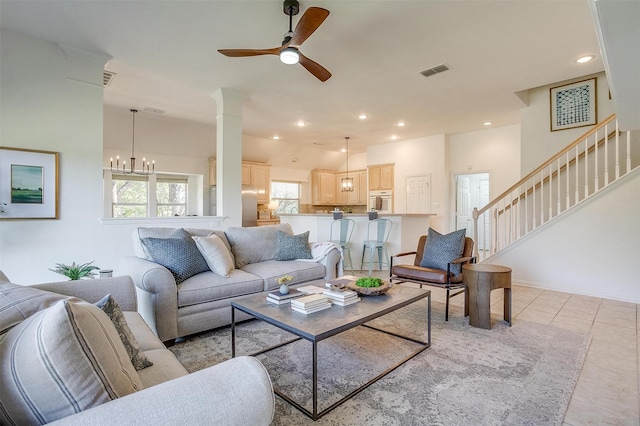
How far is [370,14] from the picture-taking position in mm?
2848

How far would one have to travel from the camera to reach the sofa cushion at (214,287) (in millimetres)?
2594

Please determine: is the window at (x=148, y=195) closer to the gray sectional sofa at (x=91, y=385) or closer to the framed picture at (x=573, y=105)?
the gray sectional sofa at (x=91, y=385)

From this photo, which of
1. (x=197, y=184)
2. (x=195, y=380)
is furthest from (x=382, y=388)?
(x=197, y=184)

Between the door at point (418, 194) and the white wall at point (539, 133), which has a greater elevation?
the white wall at point (539, 133)

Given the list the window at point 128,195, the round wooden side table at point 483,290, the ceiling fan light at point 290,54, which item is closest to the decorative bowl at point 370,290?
the round wooden side table at point 483,290

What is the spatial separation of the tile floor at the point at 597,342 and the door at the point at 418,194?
3394 mm

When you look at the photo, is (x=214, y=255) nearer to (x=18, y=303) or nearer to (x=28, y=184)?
(x=18, y=303)

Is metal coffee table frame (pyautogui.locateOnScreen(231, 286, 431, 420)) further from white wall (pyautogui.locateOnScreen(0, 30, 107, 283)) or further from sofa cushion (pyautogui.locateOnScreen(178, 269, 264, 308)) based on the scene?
white wall (pyautogui.locateOnScreen(0, 30, 107, 283))

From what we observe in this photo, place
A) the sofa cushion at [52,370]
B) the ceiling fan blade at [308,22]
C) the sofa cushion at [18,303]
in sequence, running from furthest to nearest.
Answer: the ceiling fan blade at [308,22] → the sofa cushion at [18,303] → the sofa cushion at [52,370]

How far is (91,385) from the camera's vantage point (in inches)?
29.3

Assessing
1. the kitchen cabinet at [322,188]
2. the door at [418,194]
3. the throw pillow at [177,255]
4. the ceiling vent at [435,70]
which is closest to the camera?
the throw pillow at [177,255]

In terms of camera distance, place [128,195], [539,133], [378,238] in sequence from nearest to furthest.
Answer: [539,133] < [378,238] < [128,195]

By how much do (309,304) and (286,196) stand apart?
305 inches

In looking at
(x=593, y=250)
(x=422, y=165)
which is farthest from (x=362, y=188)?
(x=593, y=250)
